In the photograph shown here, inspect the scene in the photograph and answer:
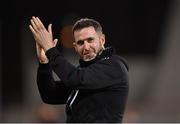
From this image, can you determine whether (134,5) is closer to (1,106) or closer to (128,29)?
(128,29)

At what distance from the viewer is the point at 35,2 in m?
16.4

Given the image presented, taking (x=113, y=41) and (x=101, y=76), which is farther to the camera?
(x=113, y=41)

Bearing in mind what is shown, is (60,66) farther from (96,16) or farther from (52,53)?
(96,16)

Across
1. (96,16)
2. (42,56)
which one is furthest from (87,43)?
(96,16)

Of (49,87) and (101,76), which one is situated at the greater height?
(101,76)

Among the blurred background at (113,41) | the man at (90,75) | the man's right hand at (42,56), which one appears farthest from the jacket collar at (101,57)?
the blurred background at (113,41)

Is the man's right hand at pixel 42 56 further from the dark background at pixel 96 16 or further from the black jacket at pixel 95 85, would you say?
the dark background at pixel 96 16

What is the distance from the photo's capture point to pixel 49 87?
6008mm

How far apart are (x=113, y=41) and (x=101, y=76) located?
1069 cm

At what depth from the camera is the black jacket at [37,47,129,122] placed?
5.39 metres

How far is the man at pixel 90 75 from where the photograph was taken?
540 cm

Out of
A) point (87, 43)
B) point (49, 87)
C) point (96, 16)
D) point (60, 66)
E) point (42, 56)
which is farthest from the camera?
point (96, 16)

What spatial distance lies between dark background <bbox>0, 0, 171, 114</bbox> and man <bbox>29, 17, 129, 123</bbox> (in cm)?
1048

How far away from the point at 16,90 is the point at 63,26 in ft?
5.73
